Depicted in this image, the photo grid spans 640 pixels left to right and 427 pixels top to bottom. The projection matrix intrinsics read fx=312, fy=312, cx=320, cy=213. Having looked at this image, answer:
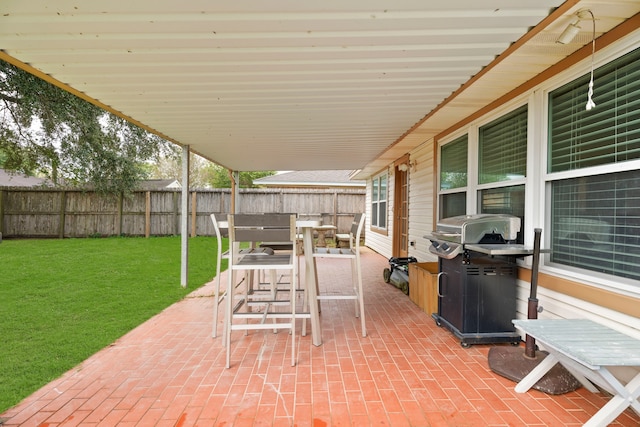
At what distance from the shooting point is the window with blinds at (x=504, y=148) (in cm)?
290

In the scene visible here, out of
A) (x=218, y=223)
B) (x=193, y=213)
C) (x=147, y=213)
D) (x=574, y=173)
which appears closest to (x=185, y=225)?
(x=218, y=223)

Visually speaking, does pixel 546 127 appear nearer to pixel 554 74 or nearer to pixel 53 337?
pixel 554 74

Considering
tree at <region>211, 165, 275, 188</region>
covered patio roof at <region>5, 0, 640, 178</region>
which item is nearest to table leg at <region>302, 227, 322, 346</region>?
covered patio roof at <region>5, 0, 640, 178</region>

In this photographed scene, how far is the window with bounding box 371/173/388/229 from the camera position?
8.38 metres

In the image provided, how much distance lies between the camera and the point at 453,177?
14.1 ft

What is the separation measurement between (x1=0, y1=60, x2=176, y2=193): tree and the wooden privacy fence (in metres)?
0.63

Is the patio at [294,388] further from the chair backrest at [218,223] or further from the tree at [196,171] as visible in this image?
the tree at [196,171]

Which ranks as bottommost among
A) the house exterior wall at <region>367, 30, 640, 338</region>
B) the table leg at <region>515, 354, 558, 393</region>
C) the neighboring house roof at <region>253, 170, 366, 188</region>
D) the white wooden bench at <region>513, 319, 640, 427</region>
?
the table leg at <region>515, 354, 558, 393</region>

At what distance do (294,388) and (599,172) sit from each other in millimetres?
2514

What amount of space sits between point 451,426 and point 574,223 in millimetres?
1750

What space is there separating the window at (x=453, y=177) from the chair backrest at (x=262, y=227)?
8.47ft

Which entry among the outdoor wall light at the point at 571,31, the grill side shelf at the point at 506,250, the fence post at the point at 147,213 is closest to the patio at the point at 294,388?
the grill side shelf at the point at 506,250

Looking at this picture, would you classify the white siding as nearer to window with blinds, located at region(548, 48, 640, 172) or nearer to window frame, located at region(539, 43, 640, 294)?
window frame, located at region(539, 43, 640, 294)

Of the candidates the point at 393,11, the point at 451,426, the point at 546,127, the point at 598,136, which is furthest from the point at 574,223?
the point at 393,11
